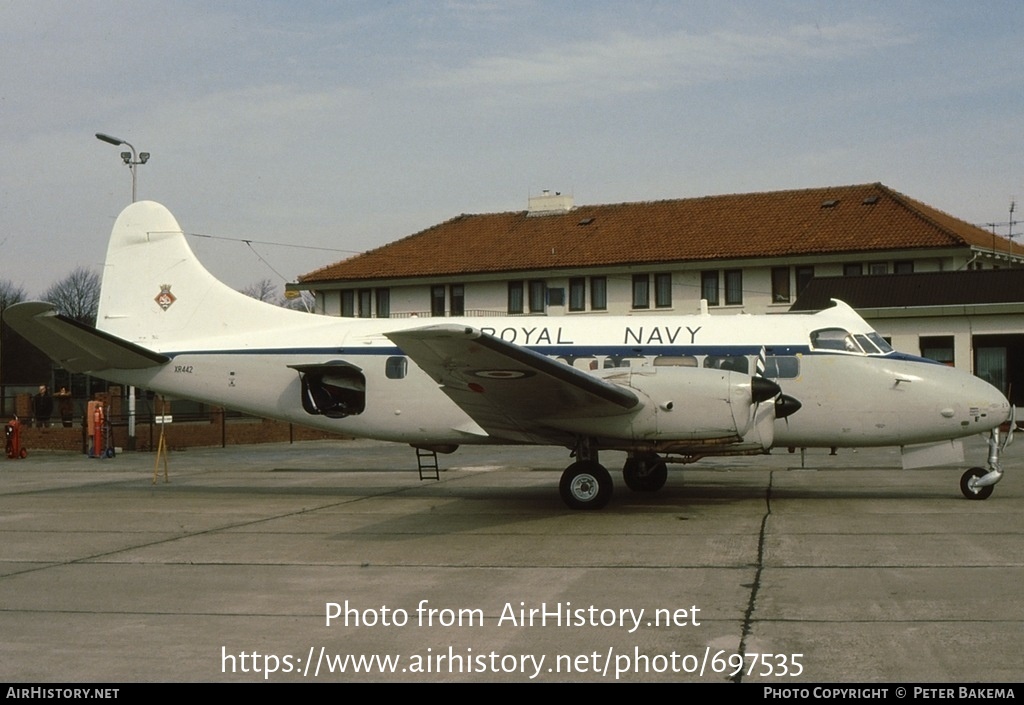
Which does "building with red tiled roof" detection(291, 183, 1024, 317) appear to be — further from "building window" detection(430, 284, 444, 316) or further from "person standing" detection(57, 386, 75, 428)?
"person standing" detection(57, 386, 75, 428)

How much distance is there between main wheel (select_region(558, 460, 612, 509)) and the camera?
15.0 meters

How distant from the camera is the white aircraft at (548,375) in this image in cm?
1413

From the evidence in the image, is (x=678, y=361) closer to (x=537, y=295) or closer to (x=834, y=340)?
(x=834, y=340)

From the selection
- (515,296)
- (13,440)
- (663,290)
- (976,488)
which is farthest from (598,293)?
(976,488)

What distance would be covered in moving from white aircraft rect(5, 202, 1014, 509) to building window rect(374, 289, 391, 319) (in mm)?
30540

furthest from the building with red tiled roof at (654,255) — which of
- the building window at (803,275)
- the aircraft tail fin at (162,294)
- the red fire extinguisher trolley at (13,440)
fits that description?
the aircraft tail fin at (162,294)

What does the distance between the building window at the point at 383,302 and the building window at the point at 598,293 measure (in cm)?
1006

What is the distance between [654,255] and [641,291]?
1658 mm

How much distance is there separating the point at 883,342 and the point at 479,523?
7124 millimetres

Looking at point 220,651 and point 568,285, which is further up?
point 568,285

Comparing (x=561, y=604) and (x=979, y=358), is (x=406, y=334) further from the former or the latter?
(x=979, y=358)

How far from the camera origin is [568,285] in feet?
154

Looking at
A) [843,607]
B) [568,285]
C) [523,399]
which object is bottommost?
[843,607]
